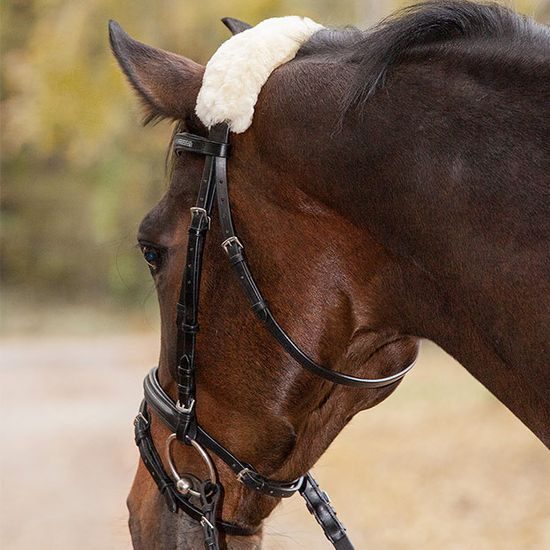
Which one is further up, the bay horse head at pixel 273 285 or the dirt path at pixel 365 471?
the bay horse head at pixel 273 285

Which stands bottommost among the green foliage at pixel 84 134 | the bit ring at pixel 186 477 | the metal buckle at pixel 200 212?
the green foliage at pixel 84 134

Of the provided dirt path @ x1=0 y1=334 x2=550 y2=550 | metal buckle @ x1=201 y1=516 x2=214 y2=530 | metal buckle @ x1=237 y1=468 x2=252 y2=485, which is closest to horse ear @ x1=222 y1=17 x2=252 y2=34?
metal buckle @ x1=237 y1=468 x2=252 y2=485

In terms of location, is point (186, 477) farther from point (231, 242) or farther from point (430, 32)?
point (430, 32)

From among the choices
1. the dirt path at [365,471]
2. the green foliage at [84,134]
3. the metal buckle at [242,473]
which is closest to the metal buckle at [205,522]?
the metal buckle at [242,473]

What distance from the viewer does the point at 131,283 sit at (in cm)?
2389

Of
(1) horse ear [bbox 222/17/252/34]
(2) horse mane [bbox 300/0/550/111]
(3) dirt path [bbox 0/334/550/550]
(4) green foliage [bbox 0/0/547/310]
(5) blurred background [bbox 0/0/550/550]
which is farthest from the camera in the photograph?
(4) green foliage [bbox 0/0/547/310]

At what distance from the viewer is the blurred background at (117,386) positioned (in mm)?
7750

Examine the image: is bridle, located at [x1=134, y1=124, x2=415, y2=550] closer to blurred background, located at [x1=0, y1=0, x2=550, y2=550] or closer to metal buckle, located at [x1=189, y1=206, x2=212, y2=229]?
metal buckle, located at [x1=189, y1=206, x2=212, y2=229]

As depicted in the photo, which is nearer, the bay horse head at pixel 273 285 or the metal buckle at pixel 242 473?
the bay horse head at pixel 273 285

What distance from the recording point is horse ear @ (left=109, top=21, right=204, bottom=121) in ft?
7.39

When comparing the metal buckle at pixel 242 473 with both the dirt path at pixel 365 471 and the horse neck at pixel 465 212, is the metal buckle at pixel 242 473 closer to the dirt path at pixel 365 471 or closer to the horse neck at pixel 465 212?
the horse neck at pixel 465 212

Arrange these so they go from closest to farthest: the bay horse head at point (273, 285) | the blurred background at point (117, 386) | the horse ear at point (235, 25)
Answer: the bay horse head at point (273, 285), the horse ear at point (235, 25), the blurred background at point (117, 386)

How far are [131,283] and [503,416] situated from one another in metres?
14.2

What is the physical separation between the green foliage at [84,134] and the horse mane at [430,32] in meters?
1.03
